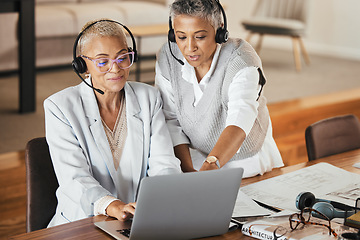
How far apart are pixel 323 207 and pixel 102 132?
26.4 inches

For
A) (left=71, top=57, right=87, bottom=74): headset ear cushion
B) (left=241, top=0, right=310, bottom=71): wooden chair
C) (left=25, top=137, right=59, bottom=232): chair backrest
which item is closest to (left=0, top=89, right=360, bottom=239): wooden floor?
(left=25, top=137, right=59, bottom=232): chair backrest

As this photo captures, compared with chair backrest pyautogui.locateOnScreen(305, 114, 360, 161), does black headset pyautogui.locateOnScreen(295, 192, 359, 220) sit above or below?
above

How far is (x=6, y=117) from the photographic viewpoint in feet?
13.5

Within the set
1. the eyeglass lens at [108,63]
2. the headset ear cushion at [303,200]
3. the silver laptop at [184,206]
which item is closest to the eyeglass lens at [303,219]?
the headset ear cushion at [303,200]

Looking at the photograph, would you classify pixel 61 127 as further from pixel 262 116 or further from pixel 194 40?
pixel 262 116

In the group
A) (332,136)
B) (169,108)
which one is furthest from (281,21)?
(169,108)

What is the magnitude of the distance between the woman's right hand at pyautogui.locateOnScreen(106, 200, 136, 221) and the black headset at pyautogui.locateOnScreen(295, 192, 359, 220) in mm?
441

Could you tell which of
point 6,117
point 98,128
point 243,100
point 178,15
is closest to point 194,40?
point 178,15

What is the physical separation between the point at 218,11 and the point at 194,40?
129mm

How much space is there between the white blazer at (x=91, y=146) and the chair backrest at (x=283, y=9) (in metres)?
4.92

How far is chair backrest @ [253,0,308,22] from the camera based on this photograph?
6.48 meters

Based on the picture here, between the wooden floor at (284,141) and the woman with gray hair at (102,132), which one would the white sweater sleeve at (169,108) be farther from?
the wooden floor at (284,141)

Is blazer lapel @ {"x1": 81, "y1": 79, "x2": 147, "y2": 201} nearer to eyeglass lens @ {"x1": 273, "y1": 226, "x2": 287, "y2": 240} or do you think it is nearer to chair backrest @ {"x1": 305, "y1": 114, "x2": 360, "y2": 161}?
eyeglass lens @ {"x1": 273, "y1": 226, "x2": 287, "y2": 240}

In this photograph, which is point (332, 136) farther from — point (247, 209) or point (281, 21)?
point (281, 21)
